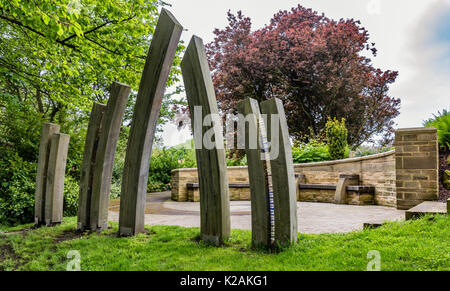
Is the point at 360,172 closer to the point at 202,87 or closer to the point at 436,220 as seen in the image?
the point at 436,220

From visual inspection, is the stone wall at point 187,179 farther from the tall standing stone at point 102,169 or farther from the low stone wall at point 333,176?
the tall standing stone at point 102,169

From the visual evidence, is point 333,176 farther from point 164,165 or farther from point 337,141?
point 164,165

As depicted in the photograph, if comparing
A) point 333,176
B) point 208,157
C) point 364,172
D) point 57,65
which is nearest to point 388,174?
point 364,172

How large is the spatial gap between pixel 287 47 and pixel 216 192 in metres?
12.9

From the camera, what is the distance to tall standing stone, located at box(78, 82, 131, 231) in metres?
3.89

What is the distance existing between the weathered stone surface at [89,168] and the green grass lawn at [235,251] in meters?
0.36

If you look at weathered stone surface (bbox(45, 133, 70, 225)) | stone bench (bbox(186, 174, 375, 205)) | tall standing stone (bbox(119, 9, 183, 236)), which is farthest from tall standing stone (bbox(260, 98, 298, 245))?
stone bench (bbox(186, 174, 375, 205))

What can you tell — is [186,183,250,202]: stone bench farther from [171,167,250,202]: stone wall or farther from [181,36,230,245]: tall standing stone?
[181,36,230,245]: tall standing stone

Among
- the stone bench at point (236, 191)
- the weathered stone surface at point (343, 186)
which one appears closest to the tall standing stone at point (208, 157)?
the weathered stone surface at point (343, 186)

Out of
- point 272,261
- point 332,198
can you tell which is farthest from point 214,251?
point 332,198

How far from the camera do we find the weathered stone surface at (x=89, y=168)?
13.2ft

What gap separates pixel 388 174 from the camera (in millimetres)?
7031

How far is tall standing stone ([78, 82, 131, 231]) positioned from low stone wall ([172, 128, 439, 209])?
5.39m

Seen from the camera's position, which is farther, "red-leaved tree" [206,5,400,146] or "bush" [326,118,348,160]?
"red-leaved tree" [206,5,400,146]
